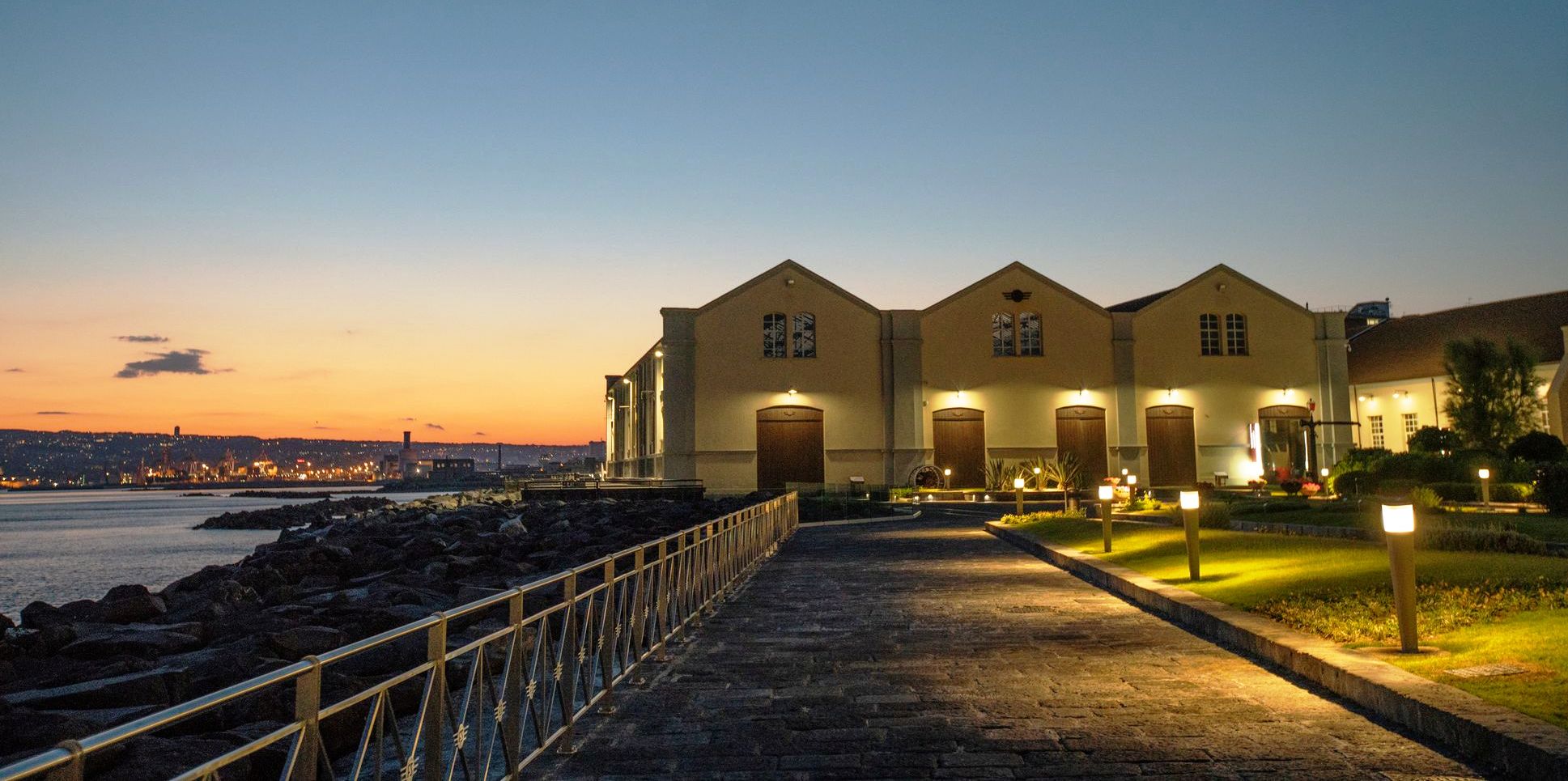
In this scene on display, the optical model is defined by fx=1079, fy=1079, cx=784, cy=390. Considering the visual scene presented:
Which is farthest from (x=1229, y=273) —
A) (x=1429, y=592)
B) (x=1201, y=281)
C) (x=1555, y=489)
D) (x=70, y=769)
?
(x=70, y=769)

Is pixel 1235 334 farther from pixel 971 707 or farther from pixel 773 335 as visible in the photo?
pixel 971 707

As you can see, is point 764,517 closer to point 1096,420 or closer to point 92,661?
point 92,661

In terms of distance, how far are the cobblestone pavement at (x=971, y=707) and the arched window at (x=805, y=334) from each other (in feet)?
94.5

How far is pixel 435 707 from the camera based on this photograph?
433 cm

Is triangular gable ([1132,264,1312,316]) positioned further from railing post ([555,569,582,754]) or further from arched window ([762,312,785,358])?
railing post ([555,569,582,754])

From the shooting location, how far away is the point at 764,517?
57.4ft

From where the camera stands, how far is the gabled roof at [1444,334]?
141ft

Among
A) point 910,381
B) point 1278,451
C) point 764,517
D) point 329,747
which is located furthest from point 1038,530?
point 1278,451

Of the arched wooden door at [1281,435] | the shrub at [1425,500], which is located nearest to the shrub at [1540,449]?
the shrub at [1425,500]

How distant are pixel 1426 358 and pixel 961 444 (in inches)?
861

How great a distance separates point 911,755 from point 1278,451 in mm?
40312

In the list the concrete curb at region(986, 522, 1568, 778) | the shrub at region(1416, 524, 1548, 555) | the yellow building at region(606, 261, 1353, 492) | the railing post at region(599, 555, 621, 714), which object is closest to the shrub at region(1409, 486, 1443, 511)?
the shrub at region(1416, 524, 1548, 555)

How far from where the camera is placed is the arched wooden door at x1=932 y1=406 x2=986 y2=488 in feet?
133

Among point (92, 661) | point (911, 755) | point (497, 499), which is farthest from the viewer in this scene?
point (497, 499)
